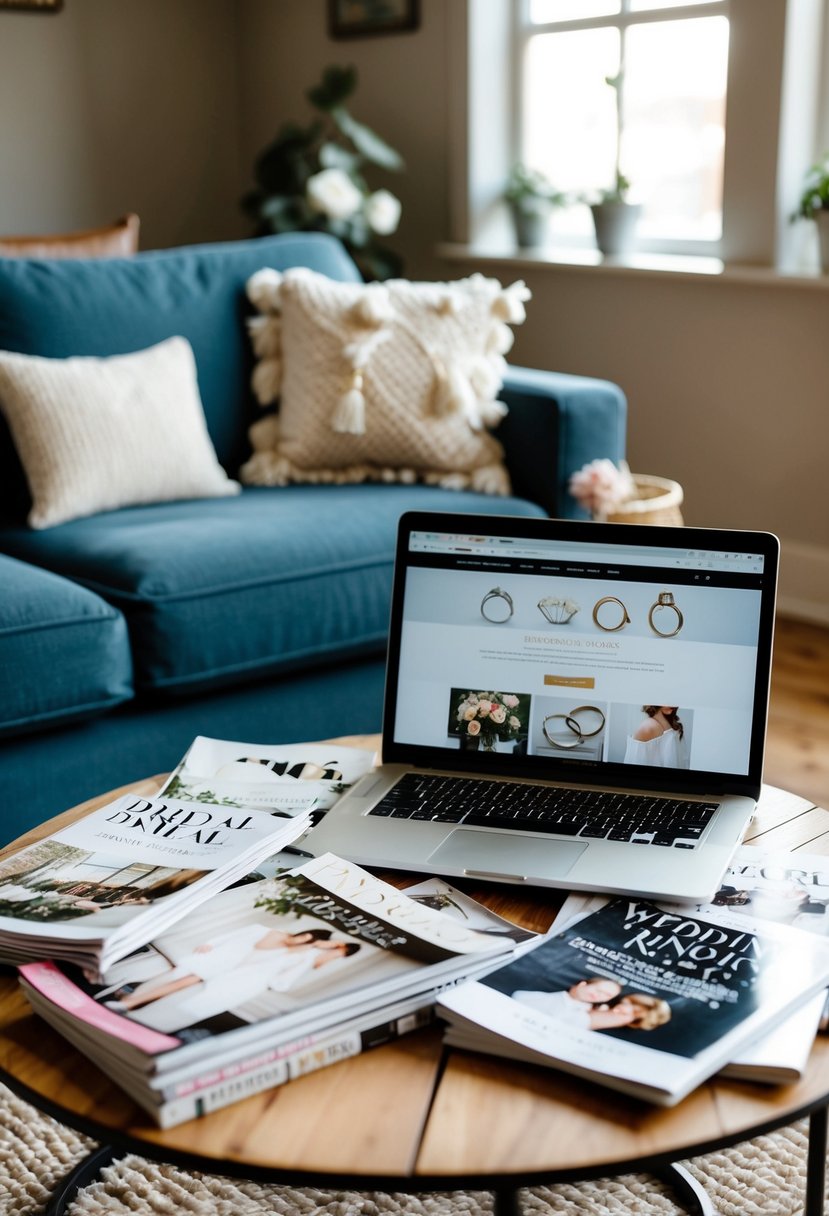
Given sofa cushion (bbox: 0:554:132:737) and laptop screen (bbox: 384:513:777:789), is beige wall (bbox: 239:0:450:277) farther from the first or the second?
laptop screen (bbox: 384:513:777:789)

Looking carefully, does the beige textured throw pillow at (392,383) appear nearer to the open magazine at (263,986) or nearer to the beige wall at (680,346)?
the beige wall at (680,346)

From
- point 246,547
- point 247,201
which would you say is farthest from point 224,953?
point 247,201

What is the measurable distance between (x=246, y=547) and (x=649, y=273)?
1701mm

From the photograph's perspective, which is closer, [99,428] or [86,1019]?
[86,1019]

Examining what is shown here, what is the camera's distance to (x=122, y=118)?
13.6 feet

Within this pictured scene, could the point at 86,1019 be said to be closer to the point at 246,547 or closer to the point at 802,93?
the point at 246,547

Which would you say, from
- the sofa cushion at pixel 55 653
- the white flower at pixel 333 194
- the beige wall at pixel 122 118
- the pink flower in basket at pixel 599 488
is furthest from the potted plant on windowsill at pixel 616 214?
the sofa cushion at pixel 55 653

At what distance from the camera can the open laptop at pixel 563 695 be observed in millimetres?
1067

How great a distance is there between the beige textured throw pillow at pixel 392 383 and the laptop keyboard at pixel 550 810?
1.23m

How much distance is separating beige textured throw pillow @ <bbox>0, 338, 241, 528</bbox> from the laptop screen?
1079 millimetres

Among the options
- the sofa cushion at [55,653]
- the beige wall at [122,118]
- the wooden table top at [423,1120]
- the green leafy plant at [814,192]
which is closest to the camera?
the wooden table top at [423,1120]

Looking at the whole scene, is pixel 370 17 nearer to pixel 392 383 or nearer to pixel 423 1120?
pixel 392 383

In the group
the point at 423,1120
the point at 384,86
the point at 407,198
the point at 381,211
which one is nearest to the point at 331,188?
the point at 381,211

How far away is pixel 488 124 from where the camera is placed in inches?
143
